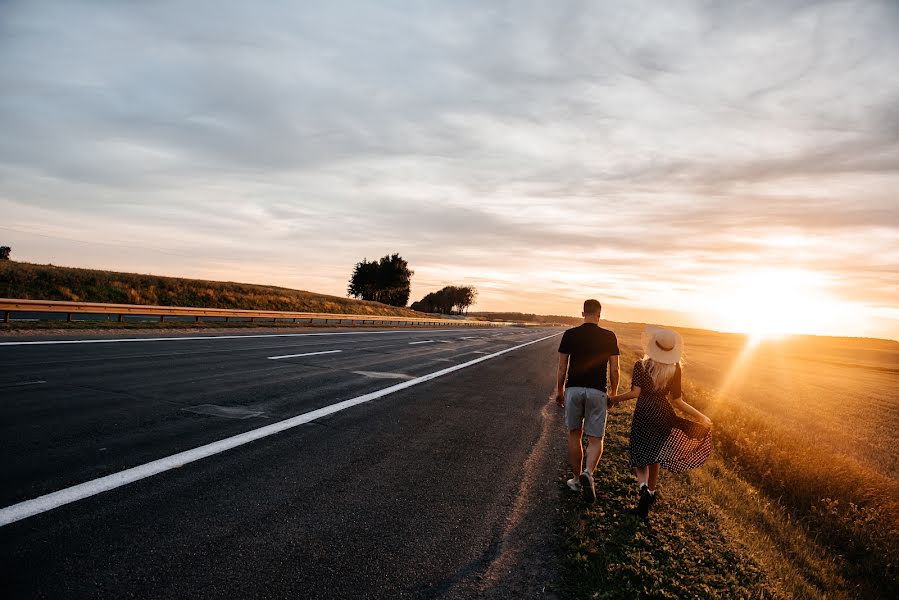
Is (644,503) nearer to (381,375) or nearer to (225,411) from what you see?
(225,411)

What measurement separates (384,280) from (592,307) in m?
91.1

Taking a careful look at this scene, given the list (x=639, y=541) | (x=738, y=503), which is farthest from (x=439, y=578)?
(x=738, y=503)

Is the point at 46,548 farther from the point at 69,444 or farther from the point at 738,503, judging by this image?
the point at 738,503

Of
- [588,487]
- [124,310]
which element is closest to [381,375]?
[588,487]

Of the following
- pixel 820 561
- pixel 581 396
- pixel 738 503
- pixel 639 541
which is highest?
pixel 581 396

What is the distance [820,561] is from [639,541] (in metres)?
3.98

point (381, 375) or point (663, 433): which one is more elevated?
point (663, 433)

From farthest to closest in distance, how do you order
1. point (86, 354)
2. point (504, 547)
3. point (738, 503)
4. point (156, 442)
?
point (86, 354), point (738, 503), point (156, 442), point (504, 547)

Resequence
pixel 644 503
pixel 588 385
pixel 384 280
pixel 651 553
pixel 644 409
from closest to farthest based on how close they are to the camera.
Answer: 1. pixel 651 553
2. pixel 644 503
3. pixel 644 409
4. pixel 588 385
5. pixel 384 280

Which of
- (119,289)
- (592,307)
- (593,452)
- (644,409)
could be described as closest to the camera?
(644,409)

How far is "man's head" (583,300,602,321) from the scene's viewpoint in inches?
223

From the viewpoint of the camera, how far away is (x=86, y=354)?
11.2m

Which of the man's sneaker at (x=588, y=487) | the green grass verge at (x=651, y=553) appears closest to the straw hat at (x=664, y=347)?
the man's sneaker at (x=588, y=487)

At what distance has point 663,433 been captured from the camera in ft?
16.6
